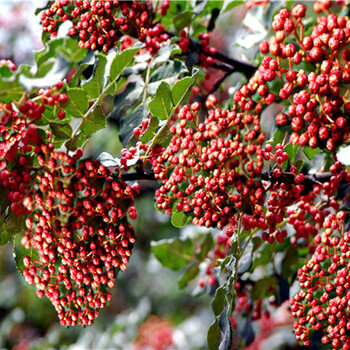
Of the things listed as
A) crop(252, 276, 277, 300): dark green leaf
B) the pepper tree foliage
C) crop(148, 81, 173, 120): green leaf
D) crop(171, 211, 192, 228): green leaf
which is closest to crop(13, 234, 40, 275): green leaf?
the pepper tree foliage

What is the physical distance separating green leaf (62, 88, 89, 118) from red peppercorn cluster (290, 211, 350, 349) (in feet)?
1.99

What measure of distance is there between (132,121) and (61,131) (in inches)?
10.7

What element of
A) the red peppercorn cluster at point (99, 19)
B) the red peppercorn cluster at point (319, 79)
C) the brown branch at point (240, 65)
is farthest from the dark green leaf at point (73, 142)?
the brown branch at point (240, 65)

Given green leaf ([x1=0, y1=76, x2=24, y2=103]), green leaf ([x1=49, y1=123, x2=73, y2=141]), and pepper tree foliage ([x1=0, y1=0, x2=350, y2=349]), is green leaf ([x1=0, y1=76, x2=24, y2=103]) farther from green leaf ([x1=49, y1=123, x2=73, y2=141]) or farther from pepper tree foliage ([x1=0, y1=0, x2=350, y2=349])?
green leaf ([x1=49, y1=123, x2=73, y2=141])

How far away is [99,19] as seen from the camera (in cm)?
121

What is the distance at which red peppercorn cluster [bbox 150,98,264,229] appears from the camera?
985 millimetres

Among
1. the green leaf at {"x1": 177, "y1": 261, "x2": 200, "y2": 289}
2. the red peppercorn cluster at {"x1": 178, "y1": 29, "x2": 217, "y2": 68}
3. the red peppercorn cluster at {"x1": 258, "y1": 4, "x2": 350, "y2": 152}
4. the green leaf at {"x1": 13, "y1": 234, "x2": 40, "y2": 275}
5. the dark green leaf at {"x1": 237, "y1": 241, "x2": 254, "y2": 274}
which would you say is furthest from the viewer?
the green leaf at {"x1": 177, "y1": 261, "x2": 200, "y2": 289}

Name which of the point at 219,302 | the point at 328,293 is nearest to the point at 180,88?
the point at 219,302

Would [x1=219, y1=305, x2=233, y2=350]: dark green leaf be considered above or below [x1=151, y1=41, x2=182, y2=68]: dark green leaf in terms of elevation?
below

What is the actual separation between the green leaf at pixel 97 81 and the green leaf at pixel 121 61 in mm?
19

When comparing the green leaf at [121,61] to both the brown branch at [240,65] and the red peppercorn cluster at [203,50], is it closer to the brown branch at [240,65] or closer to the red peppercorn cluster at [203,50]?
the red peppercorn cluster at [203,50]

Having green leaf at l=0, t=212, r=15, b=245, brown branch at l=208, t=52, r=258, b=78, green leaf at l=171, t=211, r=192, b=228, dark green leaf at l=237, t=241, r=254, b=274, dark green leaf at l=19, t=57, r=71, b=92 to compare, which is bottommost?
dark green leaf at l=237, t=241, r=254, b=274

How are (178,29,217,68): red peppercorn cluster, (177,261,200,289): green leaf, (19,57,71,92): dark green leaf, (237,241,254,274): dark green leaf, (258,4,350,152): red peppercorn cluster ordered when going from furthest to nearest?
(177,261,200,289): green leaf < (178,29,217,68): red peppercorn cluster < (237,241,254,274): dark green leaf < (258,4,350,152): red peppercorn cluster < (19,57,71,92): dark green leaf

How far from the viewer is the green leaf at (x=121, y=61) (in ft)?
3.26
